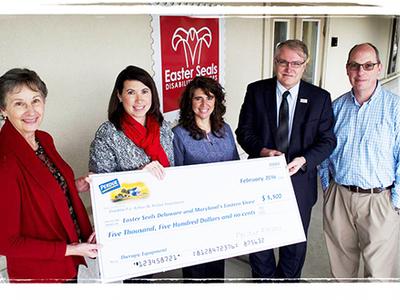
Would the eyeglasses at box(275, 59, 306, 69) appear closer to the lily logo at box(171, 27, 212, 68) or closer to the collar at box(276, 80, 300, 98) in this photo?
the collar at box(276, 80, 300, 98)

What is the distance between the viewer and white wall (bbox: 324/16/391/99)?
2.57 ft

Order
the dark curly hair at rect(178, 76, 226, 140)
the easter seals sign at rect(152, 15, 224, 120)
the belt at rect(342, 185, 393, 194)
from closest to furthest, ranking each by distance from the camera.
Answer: the easter seals sign at rect(152, 15, 224, 120) < the dark curly hair at rect(178, 76, 226, 140) < the belt at rect(342, 185, 393, 194)

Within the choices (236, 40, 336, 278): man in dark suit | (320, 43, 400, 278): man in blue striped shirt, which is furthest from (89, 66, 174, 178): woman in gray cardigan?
(320, 43, 400, 278): man in blue striped shirt

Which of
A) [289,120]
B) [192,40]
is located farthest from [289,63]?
[192,40]

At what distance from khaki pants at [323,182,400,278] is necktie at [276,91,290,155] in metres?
0.32

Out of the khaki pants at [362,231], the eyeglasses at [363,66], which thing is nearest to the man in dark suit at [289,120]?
the eyeglasses at [363,66]

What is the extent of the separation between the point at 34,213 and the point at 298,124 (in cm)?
76

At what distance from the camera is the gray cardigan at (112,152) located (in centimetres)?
87

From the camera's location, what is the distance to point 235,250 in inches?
39.1

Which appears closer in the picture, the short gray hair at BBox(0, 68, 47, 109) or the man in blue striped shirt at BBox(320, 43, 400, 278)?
the short gray hair at BBox(0, 68, 47, 109)

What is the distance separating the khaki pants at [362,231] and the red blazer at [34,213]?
840 millimetres

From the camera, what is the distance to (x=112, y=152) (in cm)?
88

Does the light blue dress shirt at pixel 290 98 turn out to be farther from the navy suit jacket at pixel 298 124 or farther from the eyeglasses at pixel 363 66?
the eyeglasses at pixel 363 66

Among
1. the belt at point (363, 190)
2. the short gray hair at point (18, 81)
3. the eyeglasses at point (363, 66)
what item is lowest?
the belt at point (363, 190)
